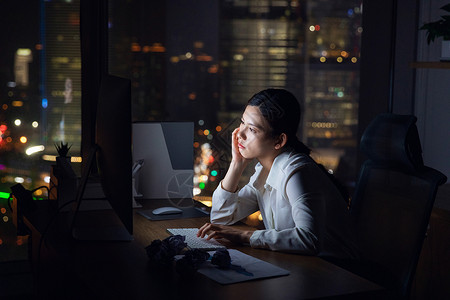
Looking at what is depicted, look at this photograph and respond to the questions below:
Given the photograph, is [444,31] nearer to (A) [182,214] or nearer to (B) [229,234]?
(A) [182,214]

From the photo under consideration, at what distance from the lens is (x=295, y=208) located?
5.85 ft

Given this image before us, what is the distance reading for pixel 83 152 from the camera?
3.33 metres

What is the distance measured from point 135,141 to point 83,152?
2.69 feet

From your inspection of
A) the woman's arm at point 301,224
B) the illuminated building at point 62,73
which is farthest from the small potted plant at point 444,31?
the illuminated building at point 62,73

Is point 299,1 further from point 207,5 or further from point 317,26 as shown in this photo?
point 207,5

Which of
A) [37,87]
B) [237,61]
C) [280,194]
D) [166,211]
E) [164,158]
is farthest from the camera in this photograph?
[237,61]

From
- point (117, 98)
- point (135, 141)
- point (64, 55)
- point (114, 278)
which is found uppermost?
point (64, 55)

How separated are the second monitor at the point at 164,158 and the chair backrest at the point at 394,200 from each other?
2.80 feet

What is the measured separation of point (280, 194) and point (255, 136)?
235mm

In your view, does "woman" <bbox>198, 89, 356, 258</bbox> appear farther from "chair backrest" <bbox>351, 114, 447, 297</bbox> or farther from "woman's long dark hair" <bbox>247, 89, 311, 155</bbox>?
"chair backrest" <bbox>351, 114, 447, 297</bbox>

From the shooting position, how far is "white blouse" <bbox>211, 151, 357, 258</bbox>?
1729mm

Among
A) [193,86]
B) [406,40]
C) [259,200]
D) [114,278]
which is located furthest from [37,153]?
[406,40]

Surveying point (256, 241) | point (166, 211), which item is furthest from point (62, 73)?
point (256, 241)

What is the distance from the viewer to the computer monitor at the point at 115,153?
163 centimetres
